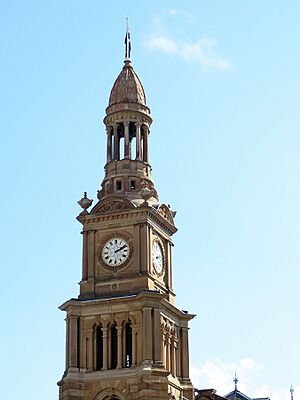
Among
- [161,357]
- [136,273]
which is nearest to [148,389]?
[161,357]

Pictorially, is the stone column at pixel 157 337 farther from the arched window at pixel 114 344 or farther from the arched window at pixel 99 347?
the arched window at pixel 99 347

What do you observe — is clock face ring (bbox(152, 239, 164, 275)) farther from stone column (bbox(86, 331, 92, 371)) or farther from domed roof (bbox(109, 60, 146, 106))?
domed roof (bbox(109, 60, 146, 106))

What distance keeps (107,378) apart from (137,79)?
81.3 feet

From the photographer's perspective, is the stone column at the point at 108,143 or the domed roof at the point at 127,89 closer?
the stone column at the point at 108,143

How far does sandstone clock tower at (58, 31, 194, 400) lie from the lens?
3558 inches

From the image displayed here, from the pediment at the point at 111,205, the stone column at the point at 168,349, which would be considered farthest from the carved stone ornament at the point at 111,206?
the stone column at the point at 168,349

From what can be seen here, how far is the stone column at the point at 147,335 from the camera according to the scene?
89625 millimetres

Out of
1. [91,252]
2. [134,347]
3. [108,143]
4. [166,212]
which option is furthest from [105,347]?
[108,143]

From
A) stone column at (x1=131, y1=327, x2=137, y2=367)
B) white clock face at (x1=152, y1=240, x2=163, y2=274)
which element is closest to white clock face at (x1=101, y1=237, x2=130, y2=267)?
white clock face at (x1=152, y1=240, x2=163, y2=274)

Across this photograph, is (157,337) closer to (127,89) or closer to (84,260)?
(84,260)

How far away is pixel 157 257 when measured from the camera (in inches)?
3770

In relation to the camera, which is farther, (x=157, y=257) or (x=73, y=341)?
(x=157, y=257)

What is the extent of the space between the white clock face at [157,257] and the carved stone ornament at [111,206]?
137 inches

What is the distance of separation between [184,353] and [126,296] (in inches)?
276
